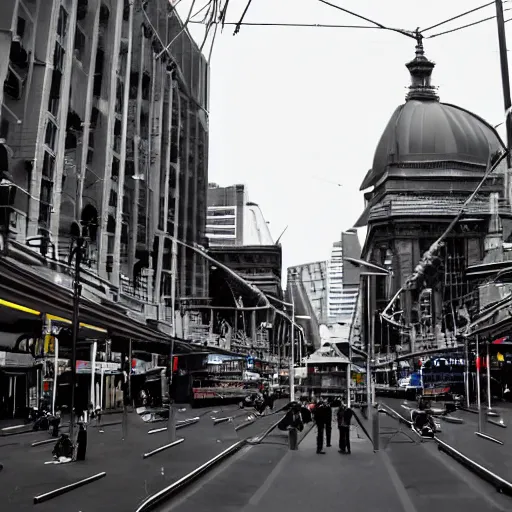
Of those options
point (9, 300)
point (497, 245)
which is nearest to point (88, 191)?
point (9, 300)

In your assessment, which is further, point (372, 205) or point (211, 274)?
point (372, 205)

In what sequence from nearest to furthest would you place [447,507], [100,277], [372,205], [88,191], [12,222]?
[447,507]
[12,222]
[88,191]
[100,277]
[372,205]

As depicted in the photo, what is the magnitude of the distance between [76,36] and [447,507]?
62.0 ft

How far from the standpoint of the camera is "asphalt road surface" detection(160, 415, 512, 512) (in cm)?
1491

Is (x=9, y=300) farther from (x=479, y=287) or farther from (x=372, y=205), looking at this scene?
(x=372, y=205)

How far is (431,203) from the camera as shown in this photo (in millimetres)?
52031

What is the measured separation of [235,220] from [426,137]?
1603cm

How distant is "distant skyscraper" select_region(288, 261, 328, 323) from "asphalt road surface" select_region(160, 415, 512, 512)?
79140 millimetres

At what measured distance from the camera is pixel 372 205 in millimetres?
59625

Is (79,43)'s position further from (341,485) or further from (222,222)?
(222,222)

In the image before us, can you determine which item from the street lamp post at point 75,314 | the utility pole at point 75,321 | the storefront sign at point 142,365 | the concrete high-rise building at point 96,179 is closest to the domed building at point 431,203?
the concrete high-rise building at point 96,179

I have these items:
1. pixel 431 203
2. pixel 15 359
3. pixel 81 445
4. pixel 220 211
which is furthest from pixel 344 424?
pixel 220 211

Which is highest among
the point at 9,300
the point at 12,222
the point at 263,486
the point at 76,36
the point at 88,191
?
the point at 76,36

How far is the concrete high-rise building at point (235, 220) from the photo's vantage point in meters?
52.8
